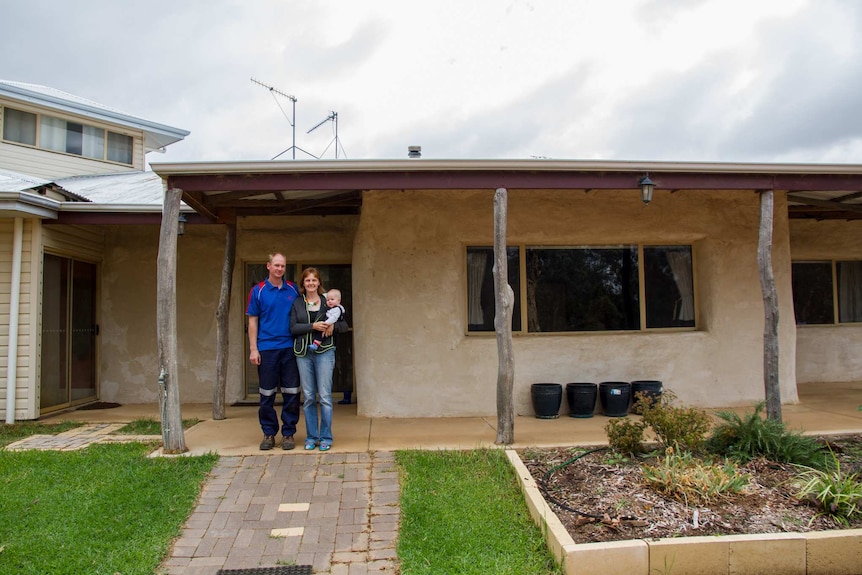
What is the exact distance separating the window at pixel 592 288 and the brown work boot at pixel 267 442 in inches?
116

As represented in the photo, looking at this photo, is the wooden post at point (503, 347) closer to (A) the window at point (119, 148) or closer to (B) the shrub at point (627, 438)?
(B) the shrub at point (627, 438)

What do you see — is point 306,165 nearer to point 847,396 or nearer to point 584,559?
point 584,559

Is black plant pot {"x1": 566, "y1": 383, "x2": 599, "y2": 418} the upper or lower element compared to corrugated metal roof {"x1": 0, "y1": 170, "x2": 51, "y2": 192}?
lower

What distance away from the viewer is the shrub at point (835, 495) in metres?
3.83

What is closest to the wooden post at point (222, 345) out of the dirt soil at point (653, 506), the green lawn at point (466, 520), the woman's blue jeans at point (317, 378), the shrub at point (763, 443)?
the woman's blue jeans at point (317, 378)

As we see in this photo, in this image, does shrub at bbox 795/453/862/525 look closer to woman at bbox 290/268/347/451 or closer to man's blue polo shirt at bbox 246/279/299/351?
woman at bbox 290/268/347/451

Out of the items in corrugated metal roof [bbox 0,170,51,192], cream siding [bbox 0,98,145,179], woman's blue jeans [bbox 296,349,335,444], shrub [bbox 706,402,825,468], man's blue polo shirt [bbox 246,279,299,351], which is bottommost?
shrub [bbox 706,402,825,468]

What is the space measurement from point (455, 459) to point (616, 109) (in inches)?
620

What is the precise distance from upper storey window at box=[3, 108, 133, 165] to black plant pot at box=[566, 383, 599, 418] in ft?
35.9

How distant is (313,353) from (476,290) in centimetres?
277

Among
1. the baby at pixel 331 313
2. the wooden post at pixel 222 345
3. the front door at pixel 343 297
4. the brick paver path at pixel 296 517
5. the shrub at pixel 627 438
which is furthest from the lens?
the front door at pixel 343 297

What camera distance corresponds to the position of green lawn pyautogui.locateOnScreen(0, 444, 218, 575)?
3500 mm

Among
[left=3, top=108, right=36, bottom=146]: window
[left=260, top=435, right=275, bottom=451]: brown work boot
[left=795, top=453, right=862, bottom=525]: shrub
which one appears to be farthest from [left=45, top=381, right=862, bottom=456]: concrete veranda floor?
[left=3, top=108, right=36, bottom=146]: window

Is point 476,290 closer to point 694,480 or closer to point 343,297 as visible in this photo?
point 343,297
